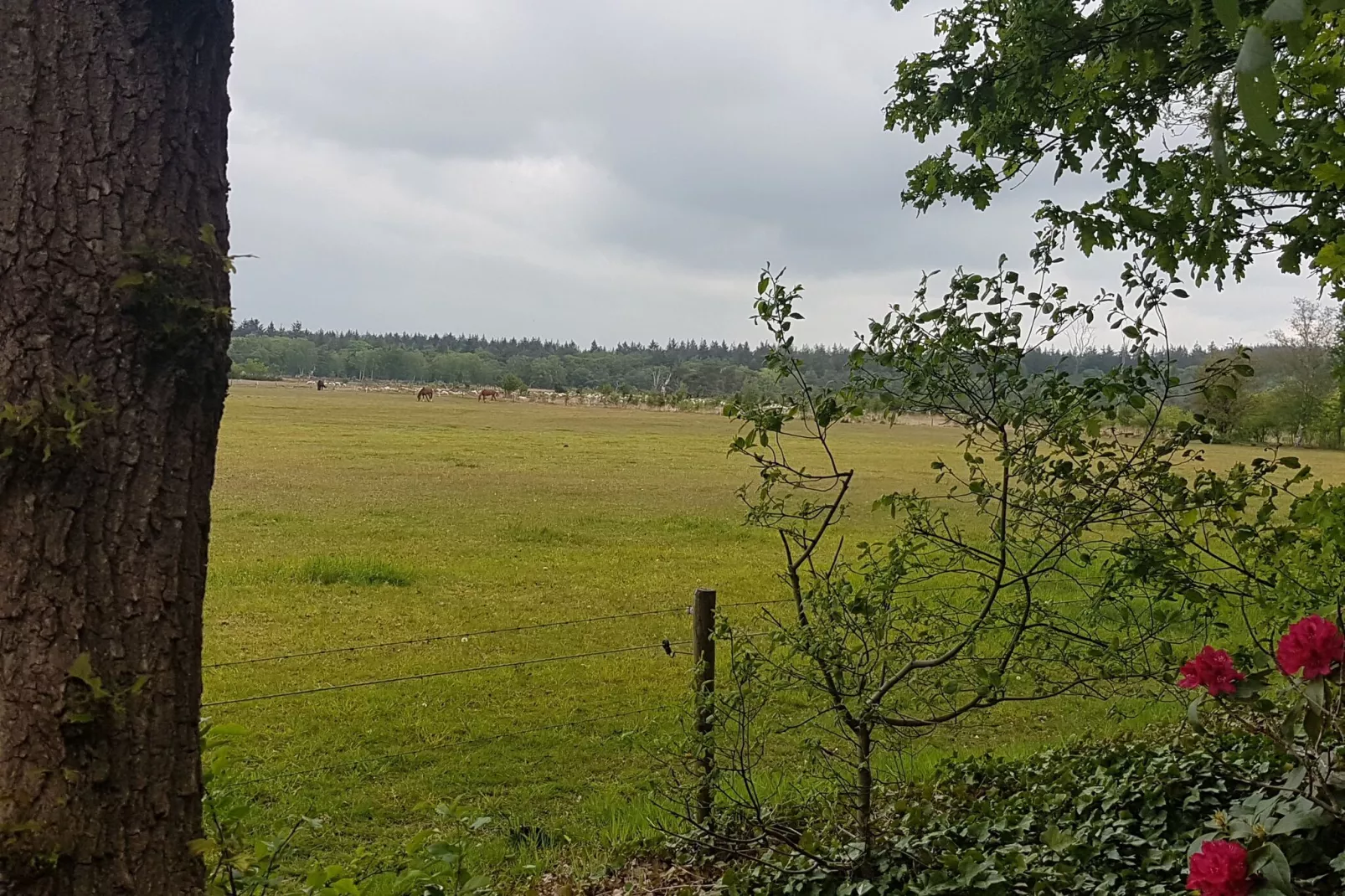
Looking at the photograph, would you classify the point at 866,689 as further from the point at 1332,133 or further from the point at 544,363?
the point at 544,363

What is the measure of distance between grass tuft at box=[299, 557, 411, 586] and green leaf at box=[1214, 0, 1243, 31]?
493 inches

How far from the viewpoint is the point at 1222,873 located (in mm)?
1737

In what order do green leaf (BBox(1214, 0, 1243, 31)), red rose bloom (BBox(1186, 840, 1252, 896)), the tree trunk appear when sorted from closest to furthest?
green leaf (BBox(1214, 0, 1243, 31)) < the tree trunk < red rose bloom (BBox(1186, 840, 1252, 896))

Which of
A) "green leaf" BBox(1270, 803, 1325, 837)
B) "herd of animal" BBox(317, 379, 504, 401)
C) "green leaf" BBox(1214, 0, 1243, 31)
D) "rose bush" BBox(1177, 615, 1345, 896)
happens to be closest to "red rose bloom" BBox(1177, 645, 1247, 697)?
"rose bush" BBox(1177, 615, 1345, 896)

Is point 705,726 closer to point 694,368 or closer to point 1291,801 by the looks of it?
point 1291,801

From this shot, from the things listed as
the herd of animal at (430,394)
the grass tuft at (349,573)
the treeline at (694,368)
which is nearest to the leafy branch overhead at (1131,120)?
the treeline at (694,368)

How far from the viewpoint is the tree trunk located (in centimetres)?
160

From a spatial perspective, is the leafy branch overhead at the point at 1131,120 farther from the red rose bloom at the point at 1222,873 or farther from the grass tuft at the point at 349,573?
the grass tuft at the point at 349,573

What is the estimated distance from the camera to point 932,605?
3.80 metres

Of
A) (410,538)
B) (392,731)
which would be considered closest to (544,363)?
(410,538)

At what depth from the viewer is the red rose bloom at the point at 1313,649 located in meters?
1.92

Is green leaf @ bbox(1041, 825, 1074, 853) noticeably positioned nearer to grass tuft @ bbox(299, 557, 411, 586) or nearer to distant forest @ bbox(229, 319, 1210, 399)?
grass tuft @ bbox(299, 557, 411, 586)

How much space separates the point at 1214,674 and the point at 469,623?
941 cm

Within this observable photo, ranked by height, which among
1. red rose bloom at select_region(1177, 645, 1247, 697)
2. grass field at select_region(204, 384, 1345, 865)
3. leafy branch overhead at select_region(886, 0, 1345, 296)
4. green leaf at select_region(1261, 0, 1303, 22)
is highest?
leafy branch overhead at select_region(886, 0, 1345, 296)
